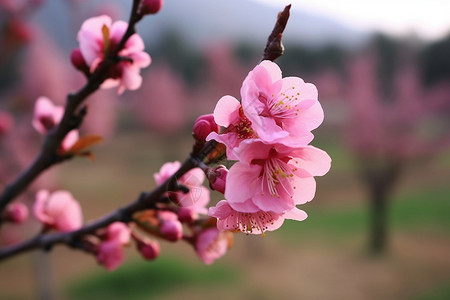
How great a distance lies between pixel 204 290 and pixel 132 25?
9.54 ft

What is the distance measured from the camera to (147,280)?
10.6ft

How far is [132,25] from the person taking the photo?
14.6 inches

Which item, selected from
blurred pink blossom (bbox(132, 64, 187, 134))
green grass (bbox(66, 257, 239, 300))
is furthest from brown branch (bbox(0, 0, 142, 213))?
blurred pink blossom (bbox(132, 64, 187, 134))

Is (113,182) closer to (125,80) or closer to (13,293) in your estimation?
(13,293)

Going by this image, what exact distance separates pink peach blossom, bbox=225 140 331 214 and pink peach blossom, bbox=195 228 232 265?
0.13 m

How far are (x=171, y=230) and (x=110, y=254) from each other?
10cm

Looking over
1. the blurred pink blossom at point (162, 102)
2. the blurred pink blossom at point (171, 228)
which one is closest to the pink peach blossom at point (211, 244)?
the blurred pink blossom at point (171, 228)

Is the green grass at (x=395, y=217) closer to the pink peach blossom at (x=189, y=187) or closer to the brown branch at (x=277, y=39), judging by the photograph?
the pink peach blossom at (x=189, y=187)

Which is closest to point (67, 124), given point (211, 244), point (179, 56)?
point (211, 244)

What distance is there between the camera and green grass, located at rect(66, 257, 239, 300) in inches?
120

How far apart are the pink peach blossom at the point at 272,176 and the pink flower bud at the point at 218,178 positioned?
0.02 meters

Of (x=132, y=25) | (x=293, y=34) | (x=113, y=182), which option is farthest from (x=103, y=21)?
(x=113, y=182)

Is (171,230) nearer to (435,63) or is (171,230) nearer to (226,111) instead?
(226,111)

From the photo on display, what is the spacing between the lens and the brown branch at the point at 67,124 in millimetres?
388
